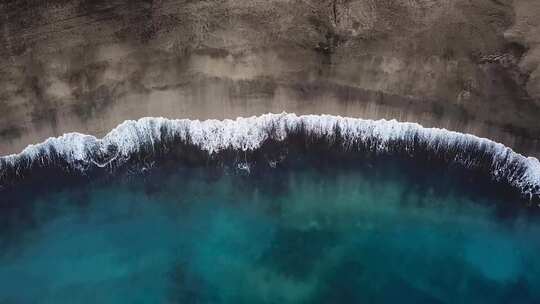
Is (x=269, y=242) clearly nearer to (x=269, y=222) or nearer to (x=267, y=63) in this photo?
(x=269, y=222)

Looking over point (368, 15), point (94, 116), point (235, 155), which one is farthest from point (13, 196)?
point (368, 15)

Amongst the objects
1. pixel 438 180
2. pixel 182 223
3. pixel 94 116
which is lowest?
pixel 182 223

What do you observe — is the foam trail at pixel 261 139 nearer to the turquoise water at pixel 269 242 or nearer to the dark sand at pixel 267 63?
the dark sand at pixel 267 63

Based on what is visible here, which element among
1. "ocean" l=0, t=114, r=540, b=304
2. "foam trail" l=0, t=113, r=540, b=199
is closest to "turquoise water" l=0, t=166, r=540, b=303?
"ocean" l=0, t=114, r=540, b=304

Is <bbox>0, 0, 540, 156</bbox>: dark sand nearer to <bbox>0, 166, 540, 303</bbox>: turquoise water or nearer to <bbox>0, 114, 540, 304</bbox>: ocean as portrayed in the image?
<bbox>0, 114, 540, 304</bbox>: ocean

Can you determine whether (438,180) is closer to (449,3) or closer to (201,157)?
(449,3)

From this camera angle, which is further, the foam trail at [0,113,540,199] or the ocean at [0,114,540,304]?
the foam trail at [0,113,540,199]
